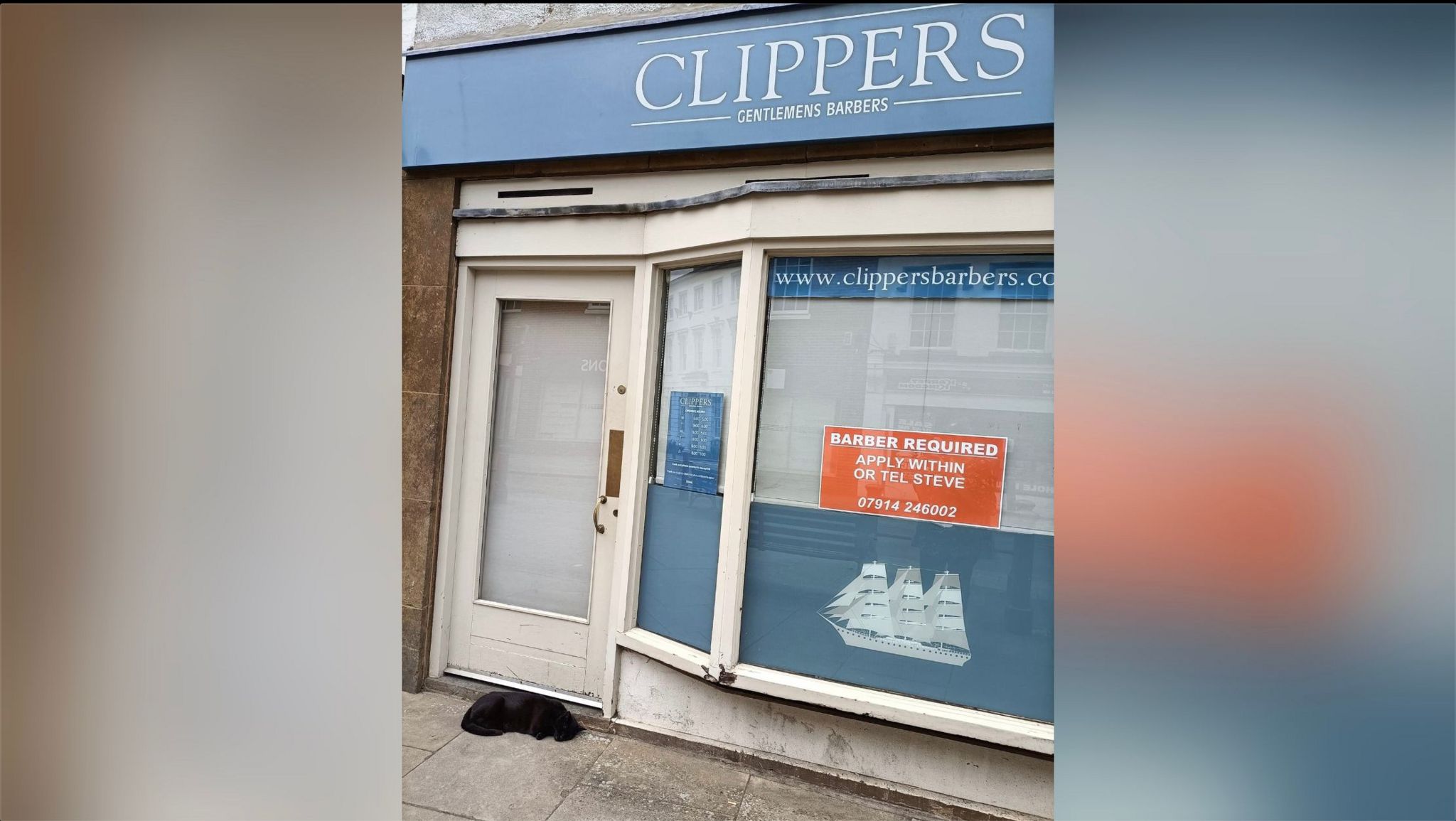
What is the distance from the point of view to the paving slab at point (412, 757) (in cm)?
330

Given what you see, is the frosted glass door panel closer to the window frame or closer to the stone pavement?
the window frame

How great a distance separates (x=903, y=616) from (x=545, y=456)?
82.9 inches

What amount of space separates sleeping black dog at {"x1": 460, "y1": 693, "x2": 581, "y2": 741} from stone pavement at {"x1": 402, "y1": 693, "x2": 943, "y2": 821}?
39 mm

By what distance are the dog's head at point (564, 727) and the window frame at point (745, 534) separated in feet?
0.80

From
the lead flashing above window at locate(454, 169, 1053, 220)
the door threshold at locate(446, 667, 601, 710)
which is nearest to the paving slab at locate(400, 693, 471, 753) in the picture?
the door threshold at locate(446, 667, 601, 710)

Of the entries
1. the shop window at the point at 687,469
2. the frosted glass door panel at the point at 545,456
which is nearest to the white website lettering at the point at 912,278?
the shop window at the point at 687,469

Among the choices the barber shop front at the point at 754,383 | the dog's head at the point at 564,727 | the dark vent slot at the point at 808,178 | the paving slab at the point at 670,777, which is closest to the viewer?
the barber shop front at the point at 754,383

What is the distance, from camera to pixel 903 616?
10.4 feet

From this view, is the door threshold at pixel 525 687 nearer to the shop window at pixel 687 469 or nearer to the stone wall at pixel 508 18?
the shop window at pixel 687 469
